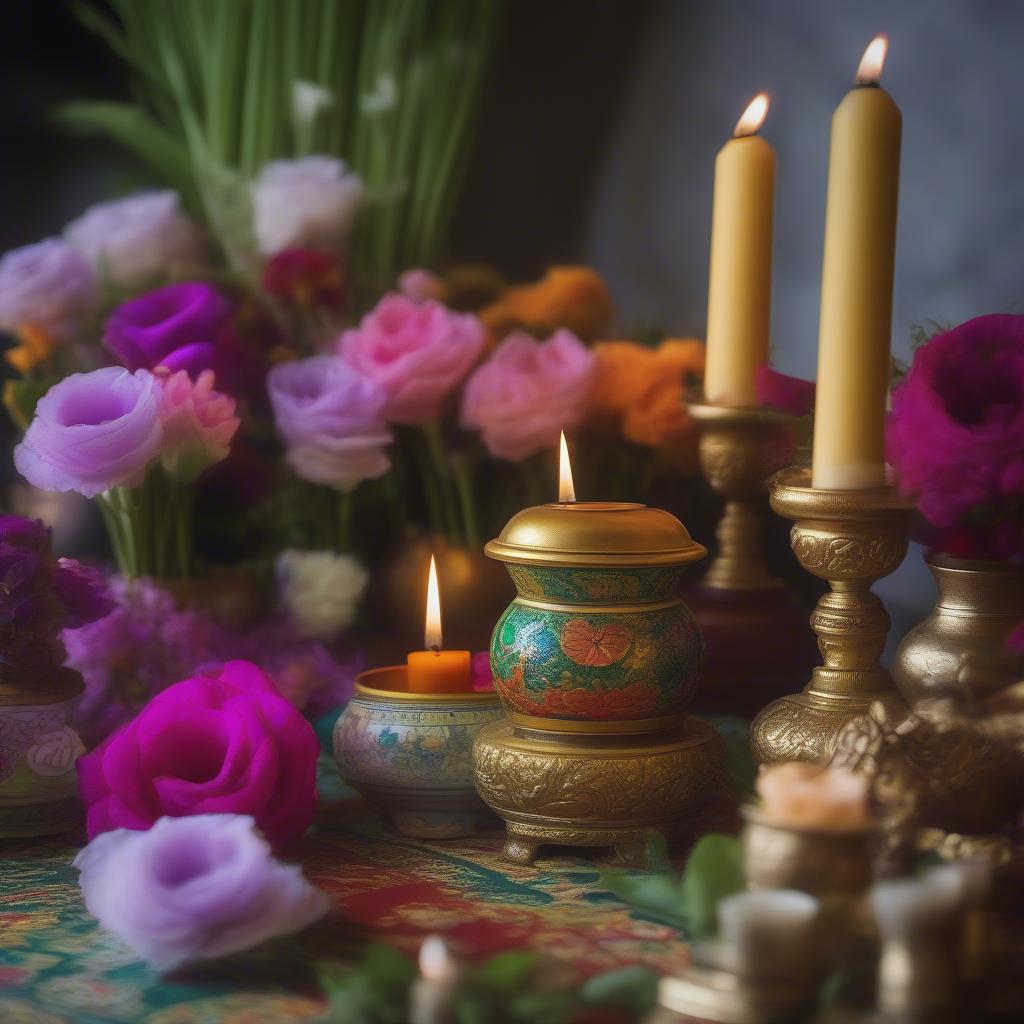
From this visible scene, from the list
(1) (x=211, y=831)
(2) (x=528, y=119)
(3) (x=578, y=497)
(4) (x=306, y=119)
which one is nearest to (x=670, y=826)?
(1) (x=211, y=831)

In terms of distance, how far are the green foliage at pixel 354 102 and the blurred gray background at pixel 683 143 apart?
13 cm

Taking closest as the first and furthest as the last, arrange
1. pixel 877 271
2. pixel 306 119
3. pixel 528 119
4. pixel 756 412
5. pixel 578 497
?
pixel 877 271
pixel 756 412
pixel 578 497
pixel 306 119
pixel 528 119

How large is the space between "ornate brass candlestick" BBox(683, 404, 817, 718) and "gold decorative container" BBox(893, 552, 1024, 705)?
0.49ft

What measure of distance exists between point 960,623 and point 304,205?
56 centimetres

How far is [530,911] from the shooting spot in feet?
1.86

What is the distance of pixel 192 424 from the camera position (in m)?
0.75

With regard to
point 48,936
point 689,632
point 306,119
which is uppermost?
point 306,119

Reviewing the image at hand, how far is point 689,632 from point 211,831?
23 centimetres

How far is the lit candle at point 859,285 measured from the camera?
2.02 ft

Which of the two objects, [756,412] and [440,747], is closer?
[440,747]

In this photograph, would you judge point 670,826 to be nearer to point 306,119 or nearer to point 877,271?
point 877,271

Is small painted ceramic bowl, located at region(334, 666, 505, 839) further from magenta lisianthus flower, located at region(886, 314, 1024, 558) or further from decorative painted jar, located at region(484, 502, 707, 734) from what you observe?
magenta lisianthus flower, located at region(886, 314, 1024, 558)

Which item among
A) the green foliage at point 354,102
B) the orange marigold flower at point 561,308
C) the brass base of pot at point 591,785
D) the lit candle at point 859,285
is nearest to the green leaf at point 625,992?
the brass base of pot at point 591,785

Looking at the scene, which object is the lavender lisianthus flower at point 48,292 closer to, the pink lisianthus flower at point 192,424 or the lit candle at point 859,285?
the pink lisianthus flower at point 192,424
